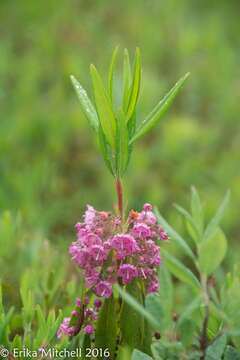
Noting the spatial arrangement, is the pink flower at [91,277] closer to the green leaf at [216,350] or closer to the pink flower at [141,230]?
the pink flower at [141,230]

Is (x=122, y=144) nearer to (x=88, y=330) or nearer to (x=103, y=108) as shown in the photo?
(x=103, y=108)

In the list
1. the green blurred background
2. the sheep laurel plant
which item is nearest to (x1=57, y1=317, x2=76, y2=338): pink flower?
the sheep laurel plant

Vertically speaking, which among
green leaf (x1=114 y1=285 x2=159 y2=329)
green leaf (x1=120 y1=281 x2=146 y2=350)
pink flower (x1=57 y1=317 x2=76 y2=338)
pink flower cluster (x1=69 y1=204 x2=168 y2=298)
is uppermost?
pink flower cluster (x1=69 y1=204 x2=168 y2=298)

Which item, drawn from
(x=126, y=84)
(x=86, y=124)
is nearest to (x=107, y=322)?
(x=126, y=84)

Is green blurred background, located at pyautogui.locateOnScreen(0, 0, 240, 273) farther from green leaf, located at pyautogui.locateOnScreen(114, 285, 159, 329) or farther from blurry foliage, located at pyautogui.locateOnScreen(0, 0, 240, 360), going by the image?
green leaf, located at pyautogui.locateOnScreen(114, 285, 159, 329)

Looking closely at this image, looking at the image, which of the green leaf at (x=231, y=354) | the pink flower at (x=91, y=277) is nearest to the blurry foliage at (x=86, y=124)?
the pink flower at (x=91, y=277)

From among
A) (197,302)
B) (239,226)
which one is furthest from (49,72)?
(197,302)
